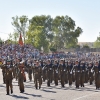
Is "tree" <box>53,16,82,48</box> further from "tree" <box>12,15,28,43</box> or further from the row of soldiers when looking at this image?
the row of soldiers

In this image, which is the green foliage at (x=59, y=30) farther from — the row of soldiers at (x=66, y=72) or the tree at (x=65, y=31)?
the row of soldiers at (x=66, y=72)

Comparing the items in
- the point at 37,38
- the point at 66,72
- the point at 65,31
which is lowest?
the point at 66,72

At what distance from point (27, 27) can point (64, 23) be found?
13.3m

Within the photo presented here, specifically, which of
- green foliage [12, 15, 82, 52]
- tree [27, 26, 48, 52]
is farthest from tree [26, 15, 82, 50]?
tree [27, 26, 48, 52]

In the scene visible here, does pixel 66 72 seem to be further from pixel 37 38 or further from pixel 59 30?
pixel 59 30

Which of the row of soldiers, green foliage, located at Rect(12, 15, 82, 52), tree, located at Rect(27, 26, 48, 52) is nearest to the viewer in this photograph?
the row of soldiers

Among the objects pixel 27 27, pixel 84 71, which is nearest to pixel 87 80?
pixel 84 71

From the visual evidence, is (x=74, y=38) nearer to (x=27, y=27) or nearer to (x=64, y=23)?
(x=64, y=23)

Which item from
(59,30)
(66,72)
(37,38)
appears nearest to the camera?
(66,72)

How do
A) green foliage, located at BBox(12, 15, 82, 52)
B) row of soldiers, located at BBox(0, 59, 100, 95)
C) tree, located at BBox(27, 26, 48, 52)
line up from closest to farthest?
row of soldiers, located at BBox(0, 59, 100, 95) → tree, located at BBox(27, 26, 48, 52) → green foliage, located at BBox(12, 15, 82, 52)

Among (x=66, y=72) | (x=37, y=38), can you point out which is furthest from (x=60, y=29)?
(x=66, y=72)

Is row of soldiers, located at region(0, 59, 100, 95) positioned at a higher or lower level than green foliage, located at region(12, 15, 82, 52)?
lower

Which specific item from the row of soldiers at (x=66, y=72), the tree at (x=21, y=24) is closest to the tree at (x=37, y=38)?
the tree at (x=21, y=24)

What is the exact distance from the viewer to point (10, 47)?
172 feet
